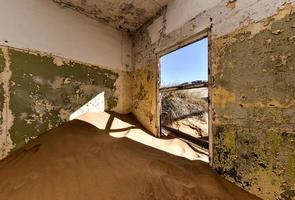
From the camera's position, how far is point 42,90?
295cm

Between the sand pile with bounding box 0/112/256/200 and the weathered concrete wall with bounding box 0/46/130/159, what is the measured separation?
0.24 meters

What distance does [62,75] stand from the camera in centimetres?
319

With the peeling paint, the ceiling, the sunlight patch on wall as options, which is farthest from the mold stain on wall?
the peeling paint

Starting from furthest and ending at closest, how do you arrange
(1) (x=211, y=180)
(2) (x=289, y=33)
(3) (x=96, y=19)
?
(3) (x=96, y=19) < (1) (x=211, y=180) < (2) (x=289, y=33)

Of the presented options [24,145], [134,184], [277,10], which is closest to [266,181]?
[134,184]

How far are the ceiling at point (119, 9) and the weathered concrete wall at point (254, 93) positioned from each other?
1190 millimetres

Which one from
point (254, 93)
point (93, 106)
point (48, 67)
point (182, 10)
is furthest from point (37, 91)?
point (254, 93)

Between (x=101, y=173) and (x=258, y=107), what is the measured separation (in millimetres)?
1660

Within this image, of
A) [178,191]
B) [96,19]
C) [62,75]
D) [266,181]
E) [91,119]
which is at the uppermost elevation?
[96,19]

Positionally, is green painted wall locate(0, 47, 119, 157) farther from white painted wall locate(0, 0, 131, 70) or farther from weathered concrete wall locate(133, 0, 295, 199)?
weathered concrete wall locate(133, 0, 295, 199)

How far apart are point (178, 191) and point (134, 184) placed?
41 cm

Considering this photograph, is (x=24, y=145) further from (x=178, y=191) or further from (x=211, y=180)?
(x=211, y=180)

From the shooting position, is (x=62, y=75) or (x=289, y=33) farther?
(x=62, y=75)

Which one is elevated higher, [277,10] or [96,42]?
[96,42]
